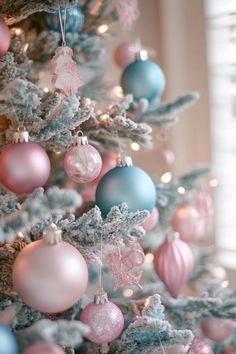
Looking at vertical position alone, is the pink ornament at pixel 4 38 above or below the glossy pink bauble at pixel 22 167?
above

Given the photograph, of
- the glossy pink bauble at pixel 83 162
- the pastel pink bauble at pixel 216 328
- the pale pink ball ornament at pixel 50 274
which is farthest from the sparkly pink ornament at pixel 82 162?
the pastel pink bauble at pixel 216 328

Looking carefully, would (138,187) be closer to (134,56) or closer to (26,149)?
(26,149)

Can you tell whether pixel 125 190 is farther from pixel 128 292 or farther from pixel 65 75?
pixel 128 292

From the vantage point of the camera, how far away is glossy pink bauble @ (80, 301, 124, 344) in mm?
791

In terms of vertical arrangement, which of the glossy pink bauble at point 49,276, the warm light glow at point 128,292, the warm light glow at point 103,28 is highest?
the warm light glow at point 103,28

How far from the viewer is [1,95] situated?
81 centimetres

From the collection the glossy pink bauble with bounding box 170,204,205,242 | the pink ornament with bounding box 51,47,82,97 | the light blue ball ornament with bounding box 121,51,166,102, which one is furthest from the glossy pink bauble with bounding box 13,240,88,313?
the glossy pink bauble with bounding box 170,204,205,242

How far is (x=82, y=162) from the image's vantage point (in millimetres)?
803

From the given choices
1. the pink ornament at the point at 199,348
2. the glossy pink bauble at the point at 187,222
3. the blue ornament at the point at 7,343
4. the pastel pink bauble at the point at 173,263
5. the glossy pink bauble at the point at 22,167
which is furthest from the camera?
the glossy pink bauble at the point at 187,222

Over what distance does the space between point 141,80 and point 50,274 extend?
476mm

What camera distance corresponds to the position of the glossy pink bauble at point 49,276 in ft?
2.24

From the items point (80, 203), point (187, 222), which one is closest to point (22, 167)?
point (80, 203)

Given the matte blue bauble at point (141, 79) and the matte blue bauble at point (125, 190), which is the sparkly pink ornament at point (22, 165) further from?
the matte blue bauble at point (141, 79)

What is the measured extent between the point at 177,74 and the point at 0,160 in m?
0.80
